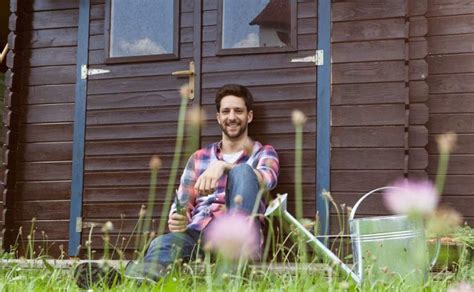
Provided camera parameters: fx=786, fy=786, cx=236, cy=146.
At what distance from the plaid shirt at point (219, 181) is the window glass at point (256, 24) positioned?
745mm

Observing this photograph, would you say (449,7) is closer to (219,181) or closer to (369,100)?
(369,100)

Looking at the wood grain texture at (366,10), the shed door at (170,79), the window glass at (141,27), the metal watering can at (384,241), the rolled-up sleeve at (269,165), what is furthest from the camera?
the window glass at (141,27)

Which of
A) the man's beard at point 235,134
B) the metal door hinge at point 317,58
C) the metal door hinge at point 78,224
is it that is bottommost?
the metal door hinge at point 78,224

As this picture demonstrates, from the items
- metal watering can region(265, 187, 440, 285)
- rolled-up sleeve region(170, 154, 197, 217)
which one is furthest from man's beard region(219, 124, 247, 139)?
metal watering can region(265, 187, 440, 285)

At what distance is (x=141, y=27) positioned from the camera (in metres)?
5.44

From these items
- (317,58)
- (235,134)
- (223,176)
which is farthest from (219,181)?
(317,58)

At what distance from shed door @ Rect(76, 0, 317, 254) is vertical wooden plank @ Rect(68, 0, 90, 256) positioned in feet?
0.13

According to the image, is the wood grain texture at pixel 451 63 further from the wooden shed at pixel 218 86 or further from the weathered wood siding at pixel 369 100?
the weathered wood siding at pixel 369 100

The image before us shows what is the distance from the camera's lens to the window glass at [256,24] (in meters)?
5.10

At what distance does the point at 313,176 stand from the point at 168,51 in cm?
132

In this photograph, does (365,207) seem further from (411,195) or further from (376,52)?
(411,195)

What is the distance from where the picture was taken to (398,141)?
4785 millimetres

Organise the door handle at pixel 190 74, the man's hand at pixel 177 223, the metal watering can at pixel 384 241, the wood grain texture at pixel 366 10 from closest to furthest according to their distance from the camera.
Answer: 1. the metal watering can at pixel 384 241
2. the man's hand at pixel 177 223
3. the wood grain texture at pixel 366 10
4. the door handle at pixel 190 74

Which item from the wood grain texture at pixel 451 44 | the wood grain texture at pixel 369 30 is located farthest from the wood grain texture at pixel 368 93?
the wood grain texture at pixel 451 44
